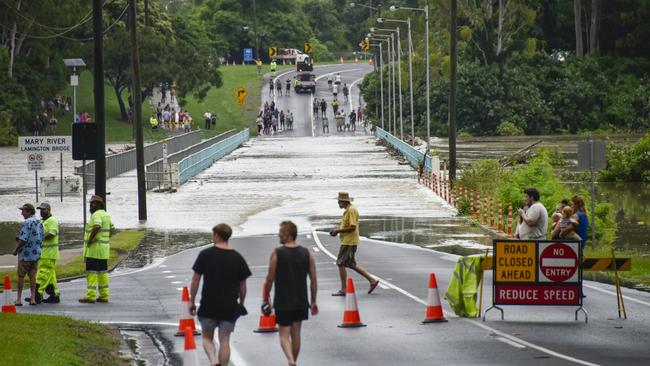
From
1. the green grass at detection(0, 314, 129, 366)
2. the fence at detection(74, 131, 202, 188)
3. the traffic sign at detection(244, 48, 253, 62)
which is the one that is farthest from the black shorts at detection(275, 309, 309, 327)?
the traffic sign at detection(244, 48, 253, 62)

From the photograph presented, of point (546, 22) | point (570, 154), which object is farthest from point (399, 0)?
point (570, 154)

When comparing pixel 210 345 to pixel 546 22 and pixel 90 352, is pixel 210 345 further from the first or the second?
pixel 546 22

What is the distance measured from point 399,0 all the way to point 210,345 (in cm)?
17746

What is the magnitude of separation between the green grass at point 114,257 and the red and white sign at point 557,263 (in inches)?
475

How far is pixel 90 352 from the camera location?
56.6 ft

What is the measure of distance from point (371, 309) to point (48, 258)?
18.2 feet

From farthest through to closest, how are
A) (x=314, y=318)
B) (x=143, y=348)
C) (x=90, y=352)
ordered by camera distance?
1. (x=314, y=318)
2. (x=143, y=348)
3. (x=90, y=352)

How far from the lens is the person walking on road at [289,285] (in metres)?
14.4

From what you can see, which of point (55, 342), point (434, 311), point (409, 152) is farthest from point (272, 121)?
point (55, 342)

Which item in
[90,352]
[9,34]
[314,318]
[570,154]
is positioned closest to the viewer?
[90,352]

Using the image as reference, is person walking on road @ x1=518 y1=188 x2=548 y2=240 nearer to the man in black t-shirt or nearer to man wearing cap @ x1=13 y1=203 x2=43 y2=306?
man wearing cap @ x1=13 y1=203 x2=43 y2=306

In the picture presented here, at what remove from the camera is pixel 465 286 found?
20.3 m

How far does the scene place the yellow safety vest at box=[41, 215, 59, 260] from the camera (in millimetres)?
22781

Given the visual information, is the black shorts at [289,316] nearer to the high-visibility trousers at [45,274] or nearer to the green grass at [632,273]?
the high-visibility trousers at [45,274]
